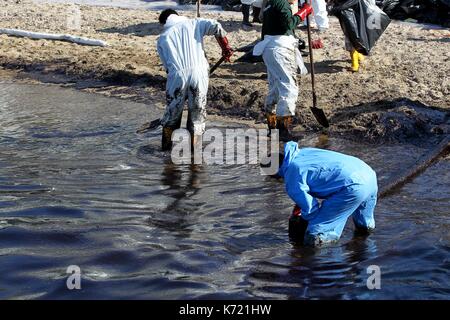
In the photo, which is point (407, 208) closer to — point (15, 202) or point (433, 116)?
point (433, 116)

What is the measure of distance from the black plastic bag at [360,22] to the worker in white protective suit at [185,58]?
2968 millimetres

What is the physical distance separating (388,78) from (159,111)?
3.28 m

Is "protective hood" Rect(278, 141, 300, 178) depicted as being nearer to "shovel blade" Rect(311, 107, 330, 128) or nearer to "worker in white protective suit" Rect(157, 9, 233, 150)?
"worker in white protective suit" Rect(157, 9, 233, 150)

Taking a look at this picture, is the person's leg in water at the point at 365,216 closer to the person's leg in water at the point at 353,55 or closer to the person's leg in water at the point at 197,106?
the person's leg in water at the point at 197,106

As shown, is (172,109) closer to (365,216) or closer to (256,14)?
(365,216)

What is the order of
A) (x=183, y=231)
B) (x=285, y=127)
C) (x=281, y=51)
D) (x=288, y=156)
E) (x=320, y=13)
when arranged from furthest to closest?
(x=320, y=13), (x=285, y=127), (x=281, y=51), (x=183, y=231), (x=288, y=156)

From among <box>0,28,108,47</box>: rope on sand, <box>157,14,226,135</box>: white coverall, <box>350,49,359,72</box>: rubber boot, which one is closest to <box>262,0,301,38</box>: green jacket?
<box>157,14,226,135</box>: white coverall

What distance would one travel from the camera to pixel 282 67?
956 cm

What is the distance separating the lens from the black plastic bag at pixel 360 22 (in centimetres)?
1150

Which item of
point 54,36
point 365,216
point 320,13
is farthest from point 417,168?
point 54,36

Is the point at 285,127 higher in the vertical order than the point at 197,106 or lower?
lower

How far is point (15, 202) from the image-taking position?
25.2ft

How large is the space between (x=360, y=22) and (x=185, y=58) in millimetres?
3654
